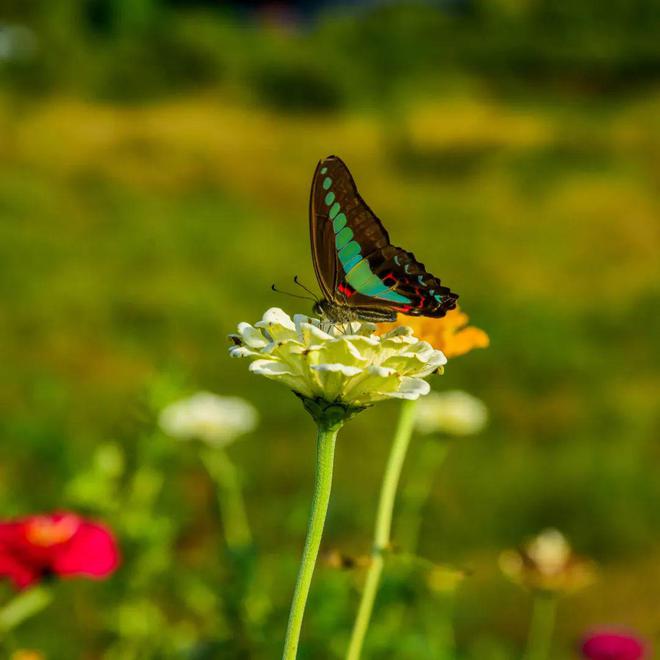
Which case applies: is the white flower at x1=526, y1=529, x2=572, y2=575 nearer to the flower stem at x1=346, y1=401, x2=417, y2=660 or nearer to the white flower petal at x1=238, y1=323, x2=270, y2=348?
the flower stem at x1=346, y1=401, x2=417, y2=660

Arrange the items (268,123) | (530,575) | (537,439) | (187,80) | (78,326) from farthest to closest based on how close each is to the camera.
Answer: (187,80), (268,123), (78,326), (537,439), (530,575)

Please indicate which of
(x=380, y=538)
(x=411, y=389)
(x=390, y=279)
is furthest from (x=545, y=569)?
(x=411, y=389)

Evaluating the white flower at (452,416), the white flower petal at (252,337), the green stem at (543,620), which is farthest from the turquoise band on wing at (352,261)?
the green stem at (543,620)

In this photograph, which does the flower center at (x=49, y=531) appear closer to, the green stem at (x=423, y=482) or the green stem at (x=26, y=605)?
the green stem at (x=26, y=605)

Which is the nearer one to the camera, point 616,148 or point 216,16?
point 616,148

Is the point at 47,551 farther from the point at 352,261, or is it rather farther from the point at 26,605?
the point at 352,261

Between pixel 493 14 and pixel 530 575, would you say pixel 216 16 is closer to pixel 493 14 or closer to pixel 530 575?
pixel 493 14

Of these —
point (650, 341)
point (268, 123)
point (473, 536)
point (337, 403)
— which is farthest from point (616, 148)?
point (337, 403)
